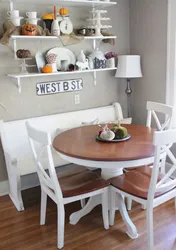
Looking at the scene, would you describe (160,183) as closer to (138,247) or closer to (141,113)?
(138,247)

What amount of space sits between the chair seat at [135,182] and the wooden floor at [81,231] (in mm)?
452

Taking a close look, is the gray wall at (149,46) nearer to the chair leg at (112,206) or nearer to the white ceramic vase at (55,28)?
the white ceramic vase at (55,28)

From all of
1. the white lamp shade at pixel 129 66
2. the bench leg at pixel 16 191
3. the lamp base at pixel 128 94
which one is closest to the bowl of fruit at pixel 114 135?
the bench leg at pixel 16 191

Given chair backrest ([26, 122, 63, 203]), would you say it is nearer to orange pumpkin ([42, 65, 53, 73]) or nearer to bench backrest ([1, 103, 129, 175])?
bench backrest ([1, 103, 129, 175])

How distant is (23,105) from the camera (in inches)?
125

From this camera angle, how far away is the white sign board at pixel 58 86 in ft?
10.6

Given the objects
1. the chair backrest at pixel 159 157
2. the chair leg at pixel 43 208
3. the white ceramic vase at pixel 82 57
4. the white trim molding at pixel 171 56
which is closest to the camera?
the chair backrest at pixel 159 157

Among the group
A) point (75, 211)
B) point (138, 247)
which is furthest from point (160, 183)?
point (75, 211)

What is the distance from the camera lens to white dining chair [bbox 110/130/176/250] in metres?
1.94

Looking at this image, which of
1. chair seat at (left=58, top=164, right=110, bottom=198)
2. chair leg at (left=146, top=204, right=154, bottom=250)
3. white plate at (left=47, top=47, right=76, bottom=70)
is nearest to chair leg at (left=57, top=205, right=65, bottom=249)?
chair seat at (left=58, top=164, right=110, bottom=198)

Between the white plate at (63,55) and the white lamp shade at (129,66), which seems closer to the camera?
the white plate at (63,55)

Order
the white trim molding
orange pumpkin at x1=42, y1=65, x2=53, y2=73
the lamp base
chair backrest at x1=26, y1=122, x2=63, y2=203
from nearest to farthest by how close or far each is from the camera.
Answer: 1. chair backrest at x1=26, y1=122, x2=63, y2=203
2. orange pumpkin at x1=42, y1=65, x2=53, y2=73
3. the white trim molding
4. the lamp base

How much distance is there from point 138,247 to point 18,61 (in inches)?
84.5

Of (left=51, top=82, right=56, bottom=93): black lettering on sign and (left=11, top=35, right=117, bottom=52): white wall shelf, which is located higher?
(left=11, top=35, right=117, bottom=52): white wall shelf
